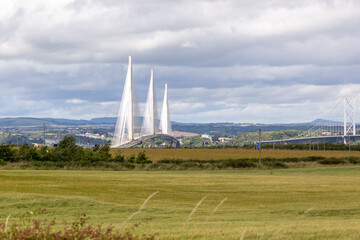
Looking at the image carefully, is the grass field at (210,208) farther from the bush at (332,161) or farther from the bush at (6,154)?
the bush at (332,161)

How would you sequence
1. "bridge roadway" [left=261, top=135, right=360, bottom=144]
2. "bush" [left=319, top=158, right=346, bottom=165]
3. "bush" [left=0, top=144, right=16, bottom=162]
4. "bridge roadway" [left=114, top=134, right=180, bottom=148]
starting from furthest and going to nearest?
"bridge roadway" [left=261, top=135, right=360, bottom=144] → "bridge roadway" [left=114, top=134, right=180, bottom=148] → "bush" [left=319, top=158, right=346, bottom=165] → "bush" [left=0, top=144, right=16, bottom=162]

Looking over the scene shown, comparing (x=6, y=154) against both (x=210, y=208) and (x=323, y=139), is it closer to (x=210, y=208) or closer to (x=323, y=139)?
(x=210, y=208)

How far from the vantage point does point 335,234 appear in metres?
11.6

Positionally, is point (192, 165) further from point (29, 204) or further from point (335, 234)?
point (335, 234)

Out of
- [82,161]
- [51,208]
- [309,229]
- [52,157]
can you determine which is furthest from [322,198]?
[52,157]

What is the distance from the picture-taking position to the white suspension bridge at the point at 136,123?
104 metres

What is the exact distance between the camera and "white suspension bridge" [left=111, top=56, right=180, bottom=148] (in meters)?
104

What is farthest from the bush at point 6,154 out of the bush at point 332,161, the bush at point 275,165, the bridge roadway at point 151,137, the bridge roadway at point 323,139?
the bridge roadway at point 323,139

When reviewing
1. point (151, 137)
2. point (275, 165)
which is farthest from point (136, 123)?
point (275, 165)

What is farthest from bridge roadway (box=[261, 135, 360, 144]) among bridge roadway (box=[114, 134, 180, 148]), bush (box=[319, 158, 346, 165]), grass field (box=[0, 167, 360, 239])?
grass field (box=[0, 167, 360, 239])

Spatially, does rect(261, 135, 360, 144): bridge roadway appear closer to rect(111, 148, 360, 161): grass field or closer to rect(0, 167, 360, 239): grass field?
rect(111, 148, 360, 161): grass field

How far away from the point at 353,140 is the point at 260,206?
421ft

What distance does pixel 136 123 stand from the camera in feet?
371

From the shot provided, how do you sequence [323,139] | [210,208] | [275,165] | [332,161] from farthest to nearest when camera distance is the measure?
[323,139] → [332,161] → [275,165] → [210,208]
